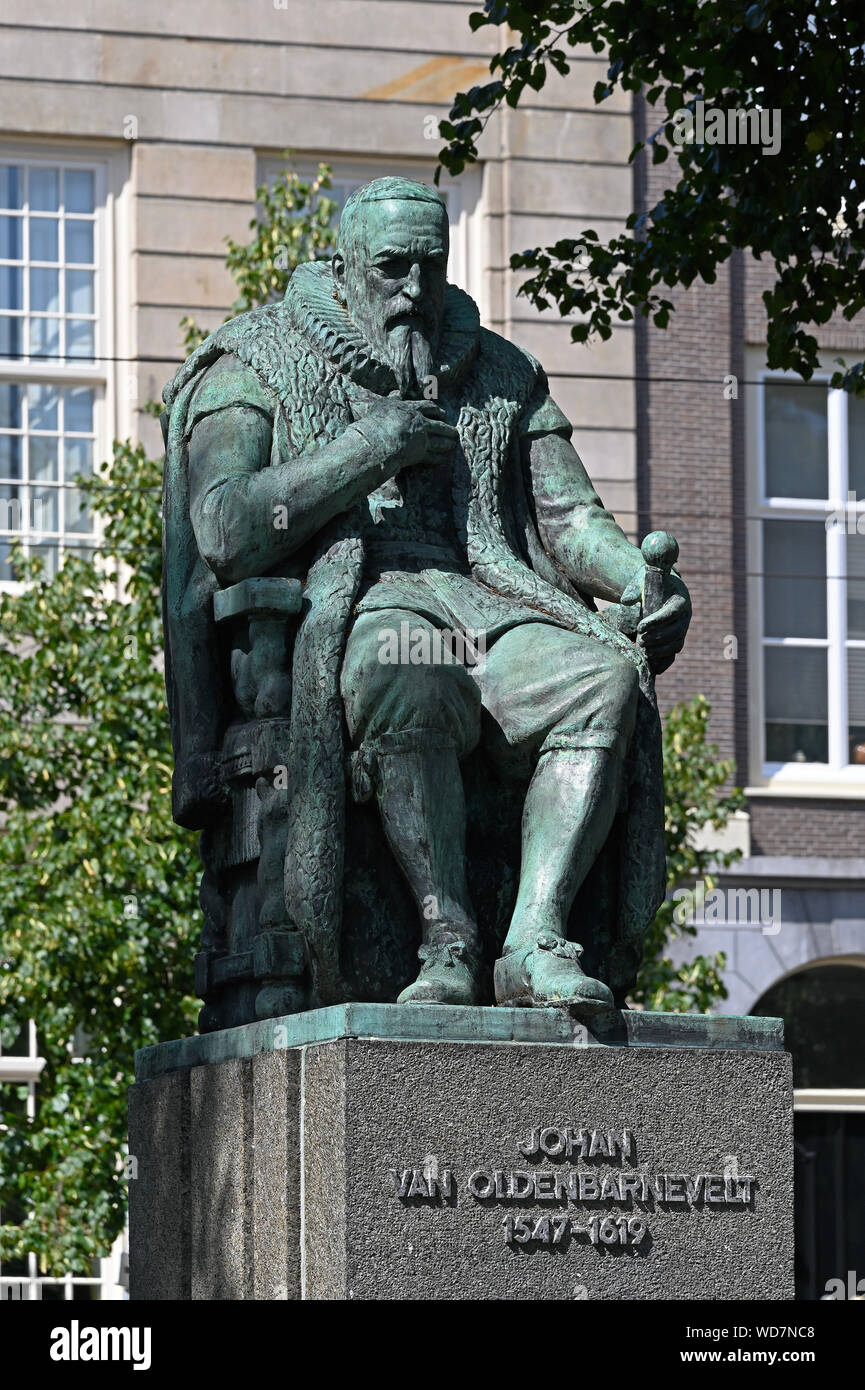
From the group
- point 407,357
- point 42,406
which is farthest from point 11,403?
point 407,357

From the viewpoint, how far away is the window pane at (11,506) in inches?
887

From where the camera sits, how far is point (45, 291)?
23109 mm

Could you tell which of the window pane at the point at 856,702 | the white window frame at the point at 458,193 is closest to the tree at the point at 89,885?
the white window frame at the point at 458,193

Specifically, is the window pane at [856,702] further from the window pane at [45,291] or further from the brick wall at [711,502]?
the window pane at [45,291]

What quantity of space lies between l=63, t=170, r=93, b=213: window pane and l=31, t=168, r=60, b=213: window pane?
7cm

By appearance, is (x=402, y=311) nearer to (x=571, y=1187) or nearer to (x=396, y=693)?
(x=396, y=693)

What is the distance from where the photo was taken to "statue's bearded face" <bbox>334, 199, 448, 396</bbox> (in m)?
8.08

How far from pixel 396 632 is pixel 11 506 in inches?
610

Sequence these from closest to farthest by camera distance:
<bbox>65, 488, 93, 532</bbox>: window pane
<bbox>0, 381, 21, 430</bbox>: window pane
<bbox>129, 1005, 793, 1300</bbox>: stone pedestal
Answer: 1. <bbox>129, 1005, 793, 1300</bbox>: stone pedestal
2. <bbox>65, 488, 93, 532</bbox>: window pane
3. <bbox>0, 381, 21, 430</bbox>: window pane

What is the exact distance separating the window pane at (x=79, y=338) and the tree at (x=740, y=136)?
990cm

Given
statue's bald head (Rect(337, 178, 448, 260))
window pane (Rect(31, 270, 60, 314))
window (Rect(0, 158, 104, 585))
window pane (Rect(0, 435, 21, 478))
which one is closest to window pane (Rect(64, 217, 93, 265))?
window (Rect(0, 158, 104, 585))

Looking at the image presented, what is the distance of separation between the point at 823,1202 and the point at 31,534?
27.4 feet

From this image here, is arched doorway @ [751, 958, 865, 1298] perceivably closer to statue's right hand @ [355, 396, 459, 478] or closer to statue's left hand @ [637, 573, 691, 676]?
statue's left hand @ [637, 573, 691, 676]
